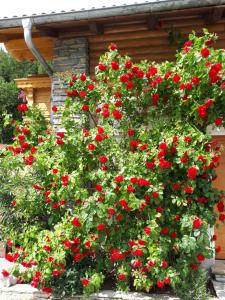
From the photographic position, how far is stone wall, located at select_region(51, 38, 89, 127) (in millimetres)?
5742

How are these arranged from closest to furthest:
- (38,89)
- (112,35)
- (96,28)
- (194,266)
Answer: (194,266), (96,28), (112,35), (38,89)

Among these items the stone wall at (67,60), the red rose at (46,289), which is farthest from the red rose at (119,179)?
the stone wall at (67,60)

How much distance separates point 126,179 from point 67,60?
2517 mm

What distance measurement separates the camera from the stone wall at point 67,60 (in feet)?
18.8

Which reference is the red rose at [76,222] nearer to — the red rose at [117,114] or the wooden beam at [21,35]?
the red rose at [117,114]

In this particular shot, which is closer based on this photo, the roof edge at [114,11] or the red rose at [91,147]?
the red rose at [91,147]

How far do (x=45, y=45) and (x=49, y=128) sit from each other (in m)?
2.47

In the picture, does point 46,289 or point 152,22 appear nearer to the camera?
point 46,289

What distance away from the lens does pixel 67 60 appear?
5.81m

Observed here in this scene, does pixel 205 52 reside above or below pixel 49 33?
below

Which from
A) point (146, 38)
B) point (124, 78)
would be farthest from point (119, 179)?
point (146, 38)

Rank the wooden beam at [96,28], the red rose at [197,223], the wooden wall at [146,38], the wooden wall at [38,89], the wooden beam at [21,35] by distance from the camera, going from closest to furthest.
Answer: the red rose at [197,223] < the wooden beam at [96,28] < the wooden wall at [146,38] < the wooden beam at [21,35] < the wooden wall at [38,89]

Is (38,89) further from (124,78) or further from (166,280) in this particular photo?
(166,280)

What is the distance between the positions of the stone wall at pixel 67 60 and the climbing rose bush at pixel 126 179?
0.84 meters
